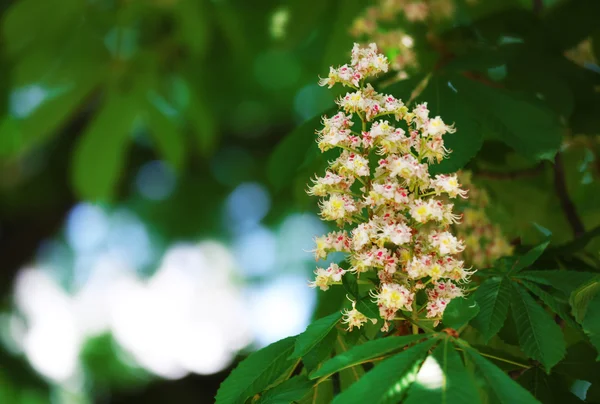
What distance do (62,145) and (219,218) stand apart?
1053 mm

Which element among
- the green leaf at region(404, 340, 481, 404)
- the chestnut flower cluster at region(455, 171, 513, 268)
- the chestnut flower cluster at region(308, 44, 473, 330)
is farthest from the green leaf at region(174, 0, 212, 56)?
the green leaf at region(404, 340, 481, 404)

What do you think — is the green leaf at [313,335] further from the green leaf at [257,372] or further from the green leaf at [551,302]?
the green leaf at [551,302]

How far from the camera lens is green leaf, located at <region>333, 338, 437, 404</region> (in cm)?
56

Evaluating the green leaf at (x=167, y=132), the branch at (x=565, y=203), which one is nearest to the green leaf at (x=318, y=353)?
the branch at (x=565, y=203)

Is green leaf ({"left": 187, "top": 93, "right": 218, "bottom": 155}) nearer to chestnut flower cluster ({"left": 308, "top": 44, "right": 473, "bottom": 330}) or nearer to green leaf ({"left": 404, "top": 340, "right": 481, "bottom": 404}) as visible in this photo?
chestnut flower cluster ({"left": 308, "top": 44, "right": 473, "bottom": 330})

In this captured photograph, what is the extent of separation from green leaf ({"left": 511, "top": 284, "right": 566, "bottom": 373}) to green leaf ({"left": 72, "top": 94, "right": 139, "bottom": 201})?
1471 millimetres

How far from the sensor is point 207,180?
394 cm

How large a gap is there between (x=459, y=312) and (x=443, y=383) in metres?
0.10

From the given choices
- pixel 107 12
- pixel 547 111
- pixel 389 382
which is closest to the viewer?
pixel 389 382

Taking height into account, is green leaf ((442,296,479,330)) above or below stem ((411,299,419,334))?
below

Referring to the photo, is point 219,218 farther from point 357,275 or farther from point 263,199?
point 357,275

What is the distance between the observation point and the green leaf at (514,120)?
0.91m

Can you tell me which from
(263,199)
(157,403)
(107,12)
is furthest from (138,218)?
(107,12)

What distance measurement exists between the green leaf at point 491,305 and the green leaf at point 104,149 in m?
1.44
